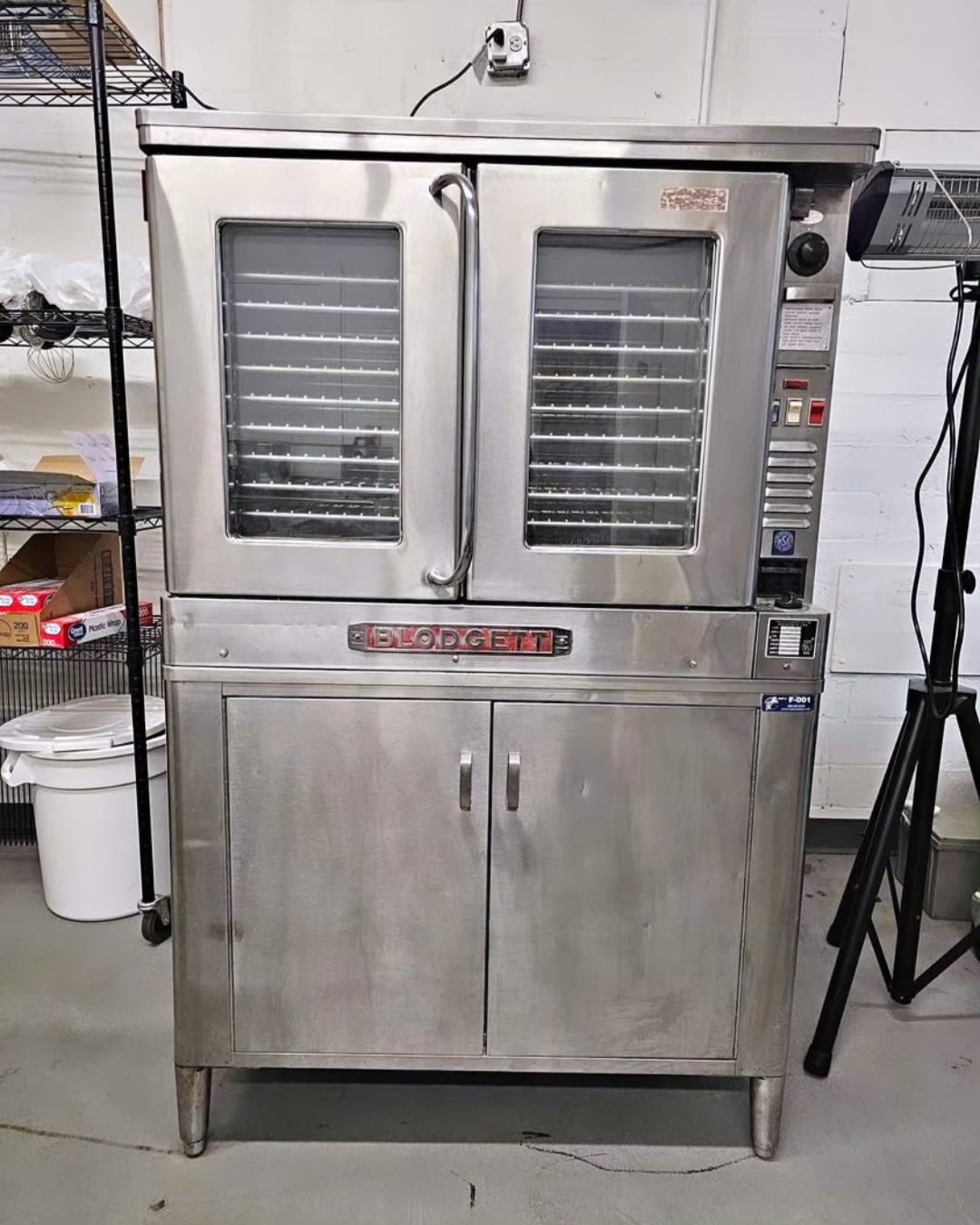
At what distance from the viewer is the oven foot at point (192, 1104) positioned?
64.7 inches

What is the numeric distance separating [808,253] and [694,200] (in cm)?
23

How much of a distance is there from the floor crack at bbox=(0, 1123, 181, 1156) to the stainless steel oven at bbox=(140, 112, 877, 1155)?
0.31ft

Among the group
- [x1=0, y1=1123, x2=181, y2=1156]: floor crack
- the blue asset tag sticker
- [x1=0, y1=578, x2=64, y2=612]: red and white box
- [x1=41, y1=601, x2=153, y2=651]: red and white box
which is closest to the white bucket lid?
[x1=41, y1=601, x2=153, y2=651]: red and white box

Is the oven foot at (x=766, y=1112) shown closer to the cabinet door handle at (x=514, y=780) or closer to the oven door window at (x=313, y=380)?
the cabinet door handle at (x=514, y=780)

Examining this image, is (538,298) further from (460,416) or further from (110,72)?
(110,72)

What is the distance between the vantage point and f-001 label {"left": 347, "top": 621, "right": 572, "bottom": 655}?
151 centimetres

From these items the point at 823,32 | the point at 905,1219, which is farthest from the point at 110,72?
the point at 905,1219

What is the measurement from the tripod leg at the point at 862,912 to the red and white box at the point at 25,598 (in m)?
2.38

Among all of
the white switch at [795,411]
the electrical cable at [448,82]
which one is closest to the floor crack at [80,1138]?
the white switch at [795,411]

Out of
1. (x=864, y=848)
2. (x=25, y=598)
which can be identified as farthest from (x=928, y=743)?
(x=25, y=598)

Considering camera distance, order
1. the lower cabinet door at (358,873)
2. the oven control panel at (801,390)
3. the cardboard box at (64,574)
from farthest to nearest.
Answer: the cardboard box at (64,574)
the lower cabinet door at (358,873)
the oven control panel at (801,390)

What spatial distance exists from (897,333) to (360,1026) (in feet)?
8.87

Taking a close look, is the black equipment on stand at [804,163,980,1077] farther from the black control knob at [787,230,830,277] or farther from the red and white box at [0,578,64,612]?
the red and white box at [0,578,64,612]

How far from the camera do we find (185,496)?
1.46 metres
